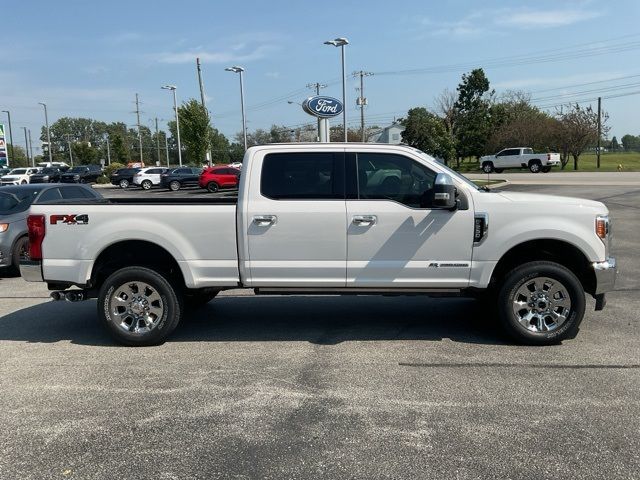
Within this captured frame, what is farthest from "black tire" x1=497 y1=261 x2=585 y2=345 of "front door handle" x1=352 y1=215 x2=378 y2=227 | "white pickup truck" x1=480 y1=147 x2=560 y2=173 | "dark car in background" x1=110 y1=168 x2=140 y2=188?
"white pickup truck" x1=480 y1=147 x2=560 y2=173

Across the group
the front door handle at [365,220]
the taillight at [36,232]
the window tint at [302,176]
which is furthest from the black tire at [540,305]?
the taillight at [36,232]

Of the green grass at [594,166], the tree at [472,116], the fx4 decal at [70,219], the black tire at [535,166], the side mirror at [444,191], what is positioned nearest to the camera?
the side mirror at [444,191]

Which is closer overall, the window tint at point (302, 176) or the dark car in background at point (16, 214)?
the window tint at point (302, 176)

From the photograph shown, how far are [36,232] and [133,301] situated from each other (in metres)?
1.20

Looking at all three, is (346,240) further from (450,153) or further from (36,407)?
(450,153)

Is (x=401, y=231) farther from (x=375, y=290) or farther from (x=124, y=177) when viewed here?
(x=124, y=177)

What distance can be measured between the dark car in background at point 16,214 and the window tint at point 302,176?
4.31m

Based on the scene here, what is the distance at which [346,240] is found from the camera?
18.0ft

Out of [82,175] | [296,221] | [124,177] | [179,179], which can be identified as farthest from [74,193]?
[82,175]

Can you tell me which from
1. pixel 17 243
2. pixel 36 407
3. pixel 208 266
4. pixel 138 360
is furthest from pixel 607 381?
pixel 17 243

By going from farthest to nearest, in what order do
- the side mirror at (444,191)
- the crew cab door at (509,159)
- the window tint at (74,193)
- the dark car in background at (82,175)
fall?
the crew cab door at (509,159) < the dark car in background at (82,175) < the window tint at (74,193) < the side mirror at (444,191)

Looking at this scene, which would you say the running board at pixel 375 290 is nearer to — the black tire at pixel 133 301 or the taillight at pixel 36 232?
the black tire at pixel 133 301

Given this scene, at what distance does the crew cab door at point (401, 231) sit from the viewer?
17.9 feet

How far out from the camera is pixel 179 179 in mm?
39156
